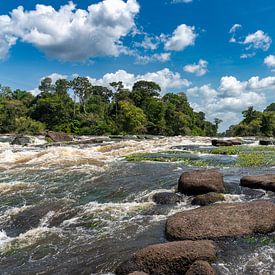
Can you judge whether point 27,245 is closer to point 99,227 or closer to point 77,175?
point 99,227

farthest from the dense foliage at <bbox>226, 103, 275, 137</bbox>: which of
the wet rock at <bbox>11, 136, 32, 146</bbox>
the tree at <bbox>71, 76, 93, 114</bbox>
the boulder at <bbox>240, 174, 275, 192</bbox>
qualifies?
the boulder at <bbox>240, 174, 275, 192</bbox>

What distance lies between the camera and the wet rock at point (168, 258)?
7.26 m

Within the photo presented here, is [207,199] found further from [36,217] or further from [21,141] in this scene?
[21,141]

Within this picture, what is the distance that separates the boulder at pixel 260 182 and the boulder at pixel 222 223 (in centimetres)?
392

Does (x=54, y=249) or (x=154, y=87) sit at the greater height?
(x=154, y=87)

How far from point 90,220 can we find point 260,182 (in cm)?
723

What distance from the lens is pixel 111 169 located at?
832 inches

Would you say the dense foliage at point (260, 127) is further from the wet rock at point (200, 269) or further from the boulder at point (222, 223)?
the wet rock at point (200, 269)

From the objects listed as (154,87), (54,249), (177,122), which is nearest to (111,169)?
(54,249)

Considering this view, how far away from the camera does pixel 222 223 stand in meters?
9.28

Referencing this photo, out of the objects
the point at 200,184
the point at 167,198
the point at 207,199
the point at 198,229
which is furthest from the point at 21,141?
the point at 198,229

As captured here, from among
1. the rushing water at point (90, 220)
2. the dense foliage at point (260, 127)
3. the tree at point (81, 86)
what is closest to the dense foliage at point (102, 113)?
the tree at point (81, 86)

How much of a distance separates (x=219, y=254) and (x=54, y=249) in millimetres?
4249

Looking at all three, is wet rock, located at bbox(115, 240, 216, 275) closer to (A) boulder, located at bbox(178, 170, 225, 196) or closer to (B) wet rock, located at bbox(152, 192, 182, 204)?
(B) wet rock, located at bbox(152, 192, 182, 204)
